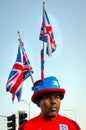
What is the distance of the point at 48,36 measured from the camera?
45.7 ft

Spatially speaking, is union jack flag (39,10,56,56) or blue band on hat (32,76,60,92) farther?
union jack flag (39,10,56,56)

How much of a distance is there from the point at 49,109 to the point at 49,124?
0.63ft

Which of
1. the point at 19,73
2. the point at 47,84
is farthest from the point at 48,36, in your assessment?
the point at 47,84

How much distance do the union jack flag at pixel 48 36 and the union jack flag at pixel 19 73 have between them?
1267 millimetres

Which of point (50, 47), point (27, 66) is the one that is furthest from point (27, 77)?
point (50, 47)

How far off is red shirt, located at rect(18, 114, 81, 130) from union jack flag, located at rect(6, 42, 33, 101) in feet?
31.1

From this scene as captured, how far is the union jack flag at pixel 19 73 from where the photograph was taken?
13.6 metres

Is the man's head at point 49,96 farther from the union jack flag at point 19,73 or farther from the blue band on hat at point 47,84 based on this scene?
the union jack flag at point 19,73

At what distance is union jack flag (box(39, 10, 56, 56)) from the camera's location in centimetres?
1358

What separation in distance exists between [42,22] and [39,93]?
423 inches

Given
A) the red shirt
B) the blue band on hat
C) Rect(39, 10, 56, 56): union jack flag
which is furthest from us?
→ Rect(39, 10, 56, 56): union jack flag

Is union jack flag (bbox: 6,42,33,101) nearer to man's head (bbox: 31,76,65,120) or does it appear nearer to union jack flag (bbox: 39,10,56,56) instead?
union jack flag (bbox: 39,10,56,56)

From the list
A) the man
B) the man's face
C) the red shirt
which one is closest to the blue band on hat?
the man

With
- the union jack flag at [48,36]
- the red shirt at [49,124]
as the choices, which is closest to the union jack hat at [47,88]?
the red shirt at [49,124]
